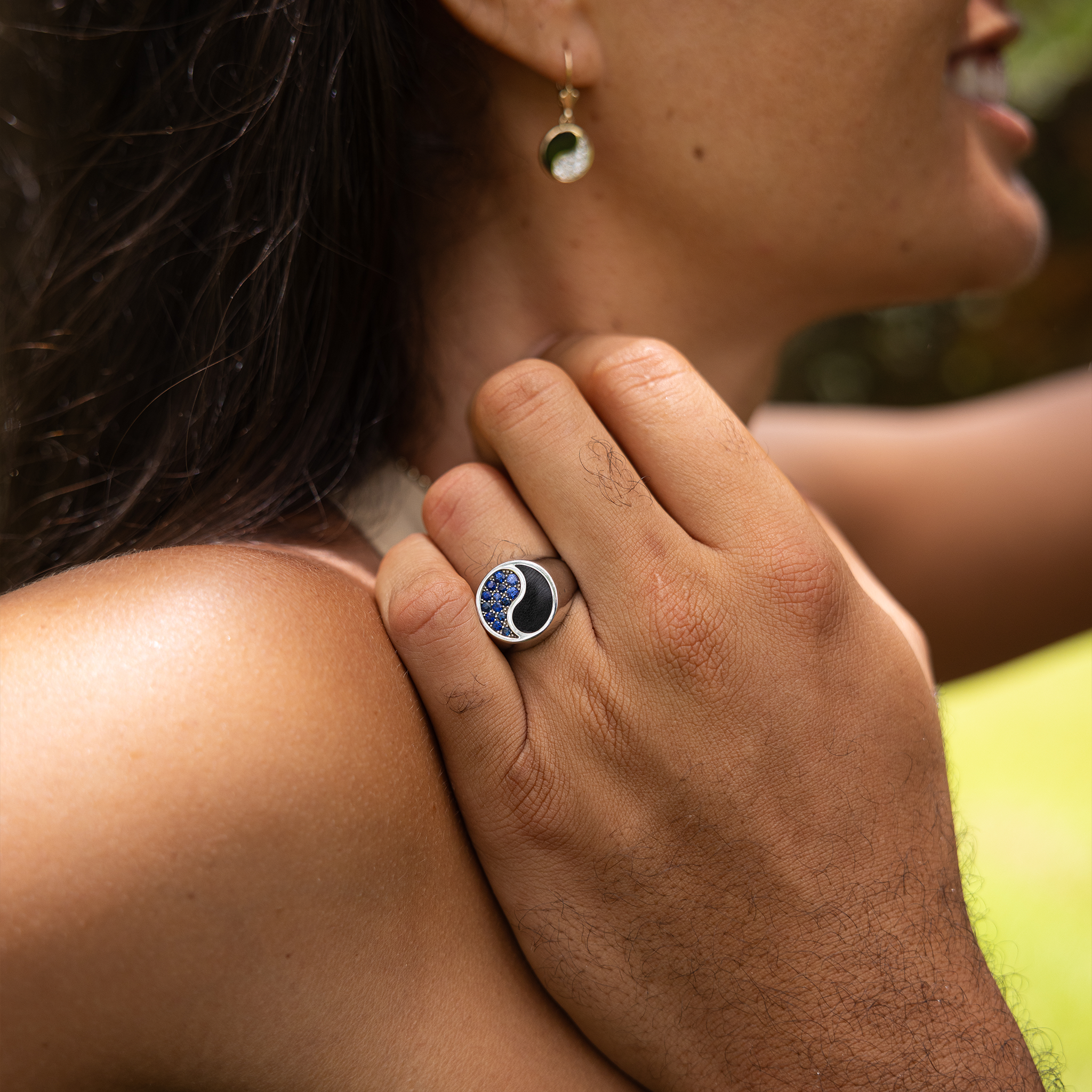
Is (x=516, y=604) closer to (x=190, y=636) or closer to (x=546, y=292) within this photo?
(x=190, y=636)

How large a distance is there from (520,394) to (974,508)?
163 centimetres

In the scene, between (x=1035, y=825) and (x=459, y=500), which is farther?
(x=1035, y=825)

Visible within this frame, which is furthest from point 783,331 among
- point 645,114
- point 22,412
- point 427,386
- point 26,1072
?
point 26,1072

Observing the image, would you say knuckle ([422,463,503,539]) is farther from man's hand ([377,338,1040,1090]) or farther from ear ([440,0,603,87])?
ear ([440,0,603,87])

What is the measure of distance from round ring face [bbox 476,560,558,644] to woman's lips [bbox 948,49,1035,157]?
3.24 ft

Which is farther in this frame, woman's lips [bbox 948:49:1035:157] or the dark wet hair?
woman's lips [bbox 948:49:1035:157]

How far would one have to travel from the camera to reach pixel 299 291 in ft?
4.01

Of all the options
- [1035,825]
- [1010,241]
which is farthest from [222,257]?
Answer: [1035,825]

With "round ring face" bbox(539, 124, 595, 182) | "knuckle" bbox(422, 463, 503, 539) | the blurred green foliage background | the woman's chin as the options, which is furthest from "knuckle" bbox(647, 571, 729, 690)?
the blurred green foliage background

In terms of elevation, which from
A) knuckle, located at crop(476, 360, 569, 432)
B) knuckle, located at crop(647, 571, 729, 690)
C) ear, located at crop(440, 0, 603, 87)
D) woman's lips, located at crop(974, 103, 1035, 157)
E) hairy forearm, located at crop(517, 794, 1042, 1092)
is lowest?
hairy forearm, located at crop(517, 794, 1042, 1092)

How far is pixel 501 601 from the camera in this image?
3.13 ft

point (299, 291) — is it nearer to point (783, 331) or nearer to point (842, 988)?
point (783, 331)

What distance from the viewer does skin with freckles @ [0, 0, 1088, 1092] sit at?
29.8 inches

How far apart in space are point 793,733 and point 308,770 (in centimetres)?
48
